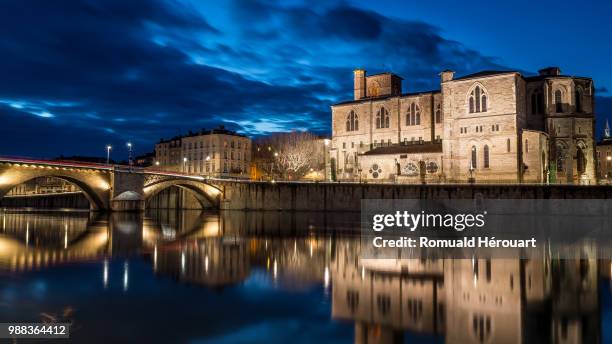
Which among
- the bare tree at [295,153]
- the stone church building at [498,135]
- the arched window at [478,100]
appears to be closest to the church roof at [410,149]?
the stone church building at [498,135]

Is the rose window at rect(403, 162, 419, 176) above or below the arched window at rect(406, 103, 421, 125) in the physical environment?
below

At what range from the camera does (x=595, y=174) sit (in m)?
62.1

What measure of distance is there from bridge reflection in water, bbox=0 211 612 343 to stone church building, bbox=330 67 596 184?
115 feet

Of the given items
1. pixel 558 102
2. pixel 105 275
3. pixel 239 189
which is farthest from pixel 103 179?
pixel 558 102

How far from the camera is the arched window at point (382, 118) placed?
7588 centimetres

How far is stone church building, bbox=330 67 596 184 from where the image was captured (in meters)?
58.5

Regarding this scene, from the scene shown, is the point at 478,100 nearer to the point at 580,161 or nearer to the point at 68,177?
the point at 580,161

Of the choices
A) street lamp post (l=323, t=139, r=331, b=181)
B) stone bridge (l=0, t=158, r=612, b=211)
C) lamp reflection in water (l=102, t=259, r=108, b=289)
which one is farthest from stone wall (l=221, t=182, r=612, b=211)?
lamp reflection in water (l=102, t=259, r=108, b=289)

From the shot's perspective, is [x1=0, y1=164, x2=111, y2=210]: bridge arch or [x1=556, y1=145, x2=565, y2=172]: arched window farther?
[x1=556, y1=145, x2=565, y2=172]: arched window

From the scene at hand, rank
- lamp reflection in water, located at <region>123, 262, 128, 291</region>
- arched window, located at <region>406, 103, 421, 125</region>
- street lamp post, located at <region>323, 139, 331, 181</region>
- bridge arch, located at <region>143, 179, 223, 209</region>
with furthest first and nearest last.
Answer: street lamp post, located at <region>323, 139, 331, 181</region> → arched window, located at <region>406, 103, 421, 125</region> → bridge arch, located at <region>143, 179, 223, 209</region> → lamp reflection in water, located at <region>123, 262, 128, 291</region>

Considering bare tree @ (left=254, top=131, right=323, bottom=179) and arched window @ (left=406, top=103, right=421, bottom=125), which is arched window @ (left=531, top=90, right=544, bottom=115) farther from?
bare tree @ (left=254, top=131, right=323, bottom=179)

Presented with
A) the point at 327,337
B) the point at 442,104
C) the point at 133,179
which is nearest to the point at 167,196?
the point at 133,179

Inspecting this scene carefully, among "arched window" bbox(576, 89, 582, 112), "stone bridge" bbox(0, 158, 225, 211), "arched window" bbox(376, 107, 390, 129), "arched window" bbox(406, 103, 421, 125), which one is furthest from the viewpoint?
"arched window" bbox(376, 107, 390, 129)

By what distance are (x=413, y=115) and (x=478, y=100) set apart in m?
12.7
